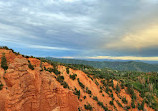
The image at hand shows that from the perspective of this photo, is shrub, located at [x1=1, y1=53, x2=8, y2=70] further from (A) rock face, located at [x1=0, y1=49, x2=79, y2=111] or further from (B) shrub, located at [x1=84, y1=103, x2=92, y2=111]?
(B) shrub, located at [x1=84, y1=103, x2=92, y2=111]

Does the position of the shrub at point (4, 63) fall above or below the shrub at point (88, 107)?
above

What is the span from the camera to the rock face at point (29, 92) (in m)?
11.7

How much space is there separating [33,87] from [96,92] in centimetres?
2426

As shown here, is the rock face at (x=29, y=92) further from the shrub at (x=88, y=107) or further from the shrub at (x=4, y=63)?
the shrub at (x=88, y=107)

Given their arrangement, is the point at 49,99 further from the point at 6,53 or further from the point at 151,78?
the point at 151,78

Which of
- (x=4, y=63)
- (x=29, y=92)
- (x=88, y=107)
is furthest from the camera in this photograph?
(x=88, y=107)

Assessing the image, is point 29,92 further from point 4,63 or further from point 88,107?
point 88,107

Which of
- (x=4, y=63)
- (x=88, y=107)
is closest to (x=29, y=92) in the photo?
(x=4, y=63)

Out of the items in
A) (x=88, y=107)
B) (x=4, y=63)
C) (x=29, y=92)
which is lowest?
(x=88, y=107)

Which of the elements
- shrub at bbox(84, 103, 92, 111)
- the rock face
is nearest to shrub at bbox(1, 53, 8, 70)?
the rock face

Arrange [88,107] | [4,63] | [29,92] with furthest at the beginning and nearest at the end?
[88,107] → [4,63] → [29,92]

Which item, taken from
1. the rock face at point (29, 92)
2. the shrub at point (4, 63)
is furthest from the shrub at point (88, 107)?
the shrub at point (4, 63)

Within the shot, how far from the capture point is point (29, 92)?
1362 centimetres

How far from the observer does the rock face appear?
11.7 m
